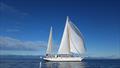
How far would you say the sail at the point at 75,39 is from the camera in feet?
397

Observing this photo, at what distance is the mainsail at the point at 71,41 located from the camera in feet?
398

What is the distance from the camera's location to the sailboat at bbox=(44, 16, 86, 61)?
121188 millimetres

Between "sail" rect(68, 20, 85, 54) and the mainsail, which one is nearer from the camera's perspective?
"sail" rect(68, 20, 85, 54)

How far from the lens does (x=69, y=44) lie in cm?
12388

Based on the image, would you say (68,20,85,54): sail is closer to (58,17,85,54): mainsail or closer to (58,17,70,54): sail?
(58,17,85,54): mainsail

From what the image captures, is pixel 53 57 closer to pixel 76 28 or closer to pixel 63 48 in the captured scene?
pixel 63 48

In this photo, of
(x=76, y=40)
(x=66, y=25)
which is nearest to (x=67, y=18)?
(x=66, y=25)

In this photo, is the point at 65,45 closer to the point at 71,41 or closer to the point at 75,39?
the point at 71,41

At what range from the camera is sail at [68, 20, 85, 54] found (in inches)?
4766

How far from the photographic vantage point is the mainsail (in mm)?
121188

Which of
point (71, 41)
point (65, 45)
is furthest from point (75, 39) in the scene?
point (65, 45)

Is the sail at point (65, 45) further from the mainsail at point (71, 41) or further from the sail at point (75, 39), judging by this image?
the sail at point (75, 39)

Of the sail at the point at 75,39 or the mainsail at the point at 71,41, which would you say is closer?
the sail at the point at 75,39

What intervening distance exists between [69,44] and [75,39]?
439 cm
